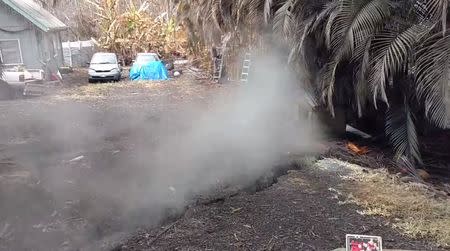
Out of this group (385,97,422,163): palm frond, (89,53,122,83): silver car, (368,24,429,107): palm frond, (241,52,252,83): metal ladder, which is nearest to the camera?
(368,24,429,107): palm frond

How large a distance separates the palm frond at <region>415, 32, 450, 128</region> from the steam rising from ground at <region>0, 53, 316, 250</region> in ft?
8.60

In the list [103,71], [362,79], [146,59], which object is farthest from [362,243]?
[146,59]

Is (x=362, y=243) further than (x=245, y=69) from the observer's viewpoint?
No

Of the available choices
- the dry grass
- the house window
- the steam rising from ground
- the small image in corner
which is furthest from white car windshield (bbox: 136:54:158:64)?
the small image in corner

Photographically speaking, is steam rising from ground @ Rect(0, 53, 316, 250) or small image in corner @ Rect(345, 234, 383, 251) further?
steam rising from ground @ Rect(0, 53, 316, 250)

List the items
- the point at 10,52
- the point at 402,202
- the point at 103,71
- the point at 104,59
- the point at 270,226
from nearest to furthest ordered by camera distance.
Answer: the point at 270,226, the point at 402,202, the point at 10,52, the point at 103,71, the point at 104,59

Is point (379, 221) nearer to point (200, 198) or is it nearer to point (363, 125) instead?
point (200, 198)

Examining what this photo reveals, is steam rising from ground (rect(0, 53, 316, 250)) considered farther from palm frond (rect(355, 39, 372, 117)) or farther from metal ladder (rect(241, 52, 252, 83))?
palm frond (rect(355, 39, 372, 117))

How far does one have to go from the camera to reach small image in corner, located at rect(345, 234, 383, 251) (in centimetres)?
328

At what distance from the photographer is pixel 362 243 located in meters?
3.30

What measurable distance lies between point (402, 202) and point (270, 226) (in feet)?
6.68

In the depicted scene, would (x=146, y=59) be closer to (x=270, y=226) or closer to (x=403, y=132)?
(x=403, y=132)

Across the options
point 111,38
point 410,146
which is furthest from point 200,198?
point 111,38

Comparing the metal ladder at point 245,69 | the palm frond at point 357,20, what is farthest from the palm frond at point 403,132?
the metal ladder at point 245,69
